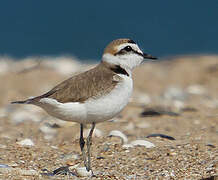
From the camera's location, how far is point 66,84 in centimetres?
480

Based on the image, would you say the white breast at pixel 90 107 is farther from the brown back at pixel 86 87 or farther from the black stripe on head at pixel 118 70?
the black stripe on head at pixel 118 70

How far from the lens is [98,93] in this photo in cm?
459

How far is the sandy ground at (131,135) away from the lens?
4.93 m

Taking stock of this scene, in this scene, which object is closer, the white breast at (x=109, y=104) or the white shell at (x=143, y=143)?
the white breast at (x=109, y=104)

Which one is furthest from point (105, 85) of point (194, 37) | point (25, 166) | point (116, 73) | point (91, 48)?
point (194, 37)

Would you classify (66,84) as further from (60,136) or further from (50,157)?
(60,136)

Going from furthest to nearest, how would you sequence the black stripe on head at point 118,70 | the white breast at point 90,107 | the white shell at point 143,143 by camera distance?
the white shell at point 143,143 → the black stripe on head at point 118,70 → the white breast at point 90,107

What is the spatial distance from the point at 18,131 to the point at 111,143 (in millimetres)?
2136

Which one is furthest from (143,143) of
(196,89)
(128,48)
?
(196,89)

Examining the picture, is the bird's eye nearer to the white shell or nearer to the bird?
the bird

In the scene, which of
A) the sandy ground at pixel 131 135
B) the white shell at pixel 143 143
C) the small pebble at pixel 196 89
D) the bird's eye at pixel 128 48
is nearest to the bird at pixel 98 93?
the bird's eye at pixel 128 48

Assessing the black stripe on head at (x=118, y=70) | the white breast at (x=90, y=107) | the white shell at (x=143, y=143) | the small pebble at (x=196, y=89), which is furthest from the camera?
the small pebble at (x=196, y=89)

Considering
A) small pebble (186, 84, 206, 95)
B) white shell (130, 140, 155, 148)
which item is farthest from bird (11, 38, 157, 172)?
small pebble (186, 84, 206, 95)

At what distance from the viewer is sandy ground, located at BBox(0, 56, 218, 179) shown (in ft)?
16.2
